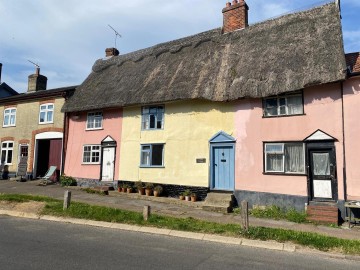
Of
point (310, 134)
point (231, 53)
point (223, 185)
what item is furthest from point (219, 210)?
point (231, 53)

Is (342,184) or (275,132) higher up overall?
(275,132)

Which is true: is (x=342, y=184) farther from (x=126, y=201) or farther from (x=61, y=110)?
(x=61, y=110)

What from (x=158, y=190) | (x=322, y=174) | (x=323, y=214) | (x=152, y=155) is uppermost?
(x=152, y=155)

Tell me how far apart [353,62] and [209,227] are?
980 centimetres

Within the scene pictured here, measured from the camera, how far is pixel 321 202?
41.4 feet

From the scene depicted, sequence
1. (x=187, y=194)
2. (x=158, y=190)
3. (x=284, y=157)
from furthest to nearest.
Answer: (x=158, y=190)
(x=187, y=194)
(x=284, y=157)

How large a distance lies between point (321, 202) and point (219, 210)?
3.98m

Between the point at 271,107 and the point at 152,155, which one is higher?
the point at 271,107

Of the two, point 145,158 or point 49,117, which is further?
point 49,117

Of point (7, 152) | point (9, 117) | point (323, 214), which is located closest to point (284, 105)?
point (323, 214)

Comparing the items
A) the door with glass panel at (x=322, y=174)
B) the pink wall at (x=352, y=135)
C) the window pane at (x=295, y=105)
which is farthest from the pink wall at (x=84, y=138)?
the pink wall at (x=352, y=135)

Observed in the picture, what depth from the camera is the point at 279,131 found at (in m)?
13.9

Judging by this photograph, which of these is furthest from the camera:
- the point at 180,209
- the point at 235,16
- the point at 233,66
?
the point at 235,16

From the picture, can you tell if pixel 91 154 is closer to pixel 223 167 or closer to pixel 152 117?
pixel 152 117
